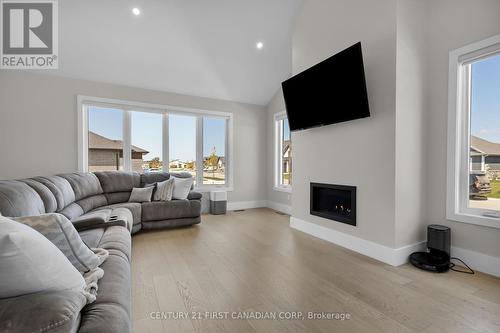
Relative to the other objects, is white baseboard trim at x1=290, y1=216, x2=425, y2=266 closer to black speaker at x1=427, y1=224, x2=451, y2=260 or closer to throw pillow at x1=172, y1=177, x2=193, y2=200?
black speaker at x1=427, y1=224, x2=451, y2=260

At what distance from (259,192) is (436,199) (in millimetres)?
3680

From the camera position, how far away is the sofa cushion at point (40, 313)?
0.71 m

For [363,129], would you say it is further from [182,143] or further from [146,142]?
[146,142]

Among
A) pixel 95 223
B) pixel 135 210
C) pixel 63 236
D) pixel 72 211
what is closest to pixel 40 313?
pixel 63 236

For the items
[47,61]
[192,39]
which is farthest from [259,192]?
[47,61]

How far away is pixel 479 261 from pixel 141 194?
4386 mm

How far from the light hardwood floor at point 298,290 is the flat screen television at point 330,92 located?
66.2 inches

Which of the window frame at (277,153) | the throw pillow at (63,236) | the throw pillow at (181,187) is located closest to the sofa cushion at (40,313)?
the throw pillow at (63,236)

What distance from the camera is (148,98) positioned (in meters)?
4.62

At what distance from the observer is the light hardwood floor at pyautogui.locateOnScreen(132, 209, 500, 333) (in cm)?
157

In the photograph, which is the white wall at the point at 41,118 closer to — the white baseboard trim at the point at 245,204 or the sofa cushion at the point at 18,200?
the sofa cushion at the point at 18,200

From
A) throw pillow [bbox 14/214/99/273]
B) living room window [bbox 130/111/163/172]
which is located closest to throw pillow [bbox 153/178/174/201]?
living room window [bbox 130/111/163/172]

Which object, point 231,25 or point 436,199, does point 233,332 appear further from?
point 231,25

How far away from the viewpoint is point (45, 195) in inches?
87.0
